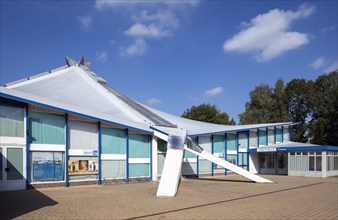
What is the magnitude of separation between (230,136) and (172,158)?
12.1m

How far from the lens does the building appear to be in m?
14.8

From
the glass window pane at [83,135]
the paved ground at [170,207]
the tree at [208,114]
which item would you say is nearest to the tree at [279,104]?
the tree at [208,114]

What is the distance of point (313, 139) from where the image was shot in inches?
1825

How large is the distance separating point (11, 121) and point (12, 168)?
2.02 m

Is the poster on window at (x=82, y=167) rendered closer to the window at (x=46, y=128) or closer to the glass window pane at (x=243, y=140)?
the window at (x=46, y=128)

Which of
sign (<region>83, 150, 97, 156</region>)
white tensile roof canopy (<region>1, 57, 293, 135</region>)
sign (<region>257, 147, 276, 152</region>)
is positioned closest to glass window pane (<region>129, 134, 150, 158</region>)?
white tensile roof canopy (<region>1, 57, 293, 135</region>)

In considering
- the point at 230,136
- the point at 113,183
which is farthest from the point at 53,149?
the point at 230,136

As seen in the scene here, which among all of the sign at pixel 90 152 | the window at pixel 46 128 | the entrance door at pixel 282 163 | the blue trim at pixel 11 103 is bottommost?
the entrance door at pixel 282 163

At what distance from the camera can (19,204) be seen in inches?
409

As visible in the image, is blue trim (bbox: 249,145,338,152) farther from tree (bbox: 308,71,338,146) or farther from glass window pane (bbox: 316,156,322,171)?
tree (bbox: 308,71,338,146)

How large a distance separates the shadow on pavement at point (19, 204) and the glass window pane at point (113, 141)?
19.8 feet

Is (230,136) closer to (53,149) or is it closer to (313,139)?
(53,149)

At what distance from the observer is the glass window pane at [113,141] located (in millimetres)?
18188

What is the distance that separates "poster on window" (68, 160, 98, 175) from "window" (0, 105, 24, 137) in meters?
3.00
